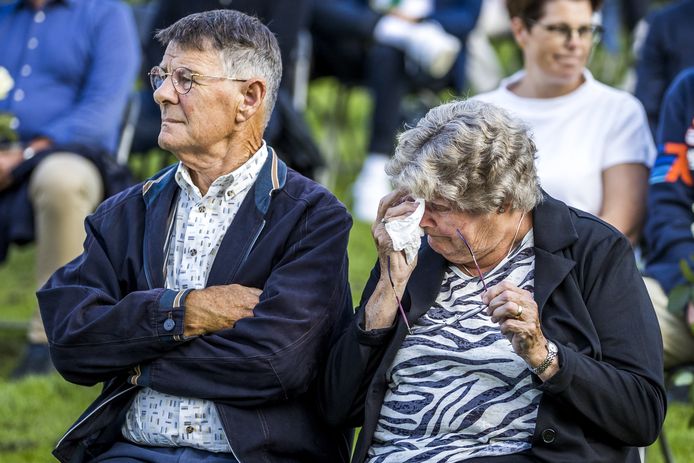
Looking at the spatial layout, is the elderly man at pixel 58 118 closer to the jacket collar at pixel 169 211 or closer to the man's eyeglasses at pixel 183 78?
the jacket collar at pixel 169 211

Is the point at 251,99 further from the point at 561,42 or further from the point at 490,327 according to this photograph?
the point at 561,42

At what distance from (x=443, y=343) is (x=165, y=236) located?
0.88 m

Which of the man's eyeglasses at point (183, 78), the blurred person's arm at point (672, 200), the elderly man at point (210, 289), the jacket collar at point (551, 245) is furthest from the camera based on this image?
the blurred person's arm at point (672, 200)

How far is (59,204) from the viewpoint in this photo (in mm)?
5516

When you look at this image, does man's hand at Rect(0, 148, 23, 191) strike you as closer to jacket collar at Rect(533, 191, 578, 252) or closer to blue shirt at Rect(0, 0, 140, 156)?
blue shirt at Rect(0, 0, 140, 156)

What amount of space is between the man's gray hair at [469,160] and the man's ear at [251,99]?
0.48m

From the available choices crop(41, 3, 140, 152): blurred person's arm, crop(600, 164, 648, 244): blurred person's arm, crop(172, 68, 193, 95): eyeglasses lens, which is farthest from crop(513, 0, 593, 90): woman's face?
crop(41, 3, 140, 152): blurred person's arm

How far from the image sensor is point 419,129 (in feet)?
10.7

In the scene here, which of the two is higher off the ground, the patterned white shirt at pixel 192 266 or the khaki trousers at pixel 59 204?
the patterned white shirt at pixel 192 266

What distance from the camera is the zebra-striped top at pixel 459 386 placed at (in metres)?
3.14

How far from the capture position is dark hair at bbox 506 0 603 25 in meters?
4.76

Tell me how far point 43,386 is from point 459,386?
8.98ft

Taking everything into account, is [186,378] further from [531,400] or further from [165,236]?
[531,400]

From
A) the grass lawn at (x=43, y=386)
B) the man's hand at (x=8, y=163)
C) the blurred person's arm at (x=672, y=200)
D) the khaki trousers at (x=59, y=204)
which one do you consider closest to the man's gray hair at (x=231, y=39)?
the blurred person's arm at (x=672, y=200)
